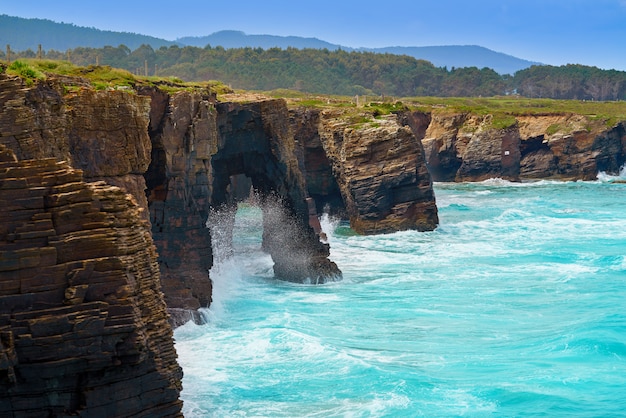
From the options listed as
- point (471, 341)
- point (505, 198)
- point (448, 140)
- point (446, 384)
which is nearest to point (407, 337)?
point (471, 341)

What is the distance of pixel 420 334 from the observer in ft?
100

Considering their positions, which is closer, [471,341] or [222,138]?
[471,341]

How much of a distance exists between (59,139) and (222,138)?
Result: 17122mm

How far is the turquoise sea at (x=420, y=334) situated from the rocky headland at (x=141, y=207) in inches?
101

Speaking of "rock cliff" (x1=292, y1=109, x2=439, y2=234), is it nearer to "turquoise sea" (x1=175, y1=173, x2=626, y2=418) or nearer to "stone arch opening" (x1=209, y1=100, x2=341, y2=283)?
"turquoise sea" (x1=175, y1=173, x2=626, y2=418)

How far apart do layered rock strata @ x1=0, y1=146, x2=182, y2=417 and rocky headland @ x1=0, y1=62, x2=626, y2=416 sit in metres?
0.02

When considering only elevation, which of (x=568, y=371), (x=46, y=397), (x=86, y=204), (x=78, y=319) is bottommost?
(x=568, y=371)

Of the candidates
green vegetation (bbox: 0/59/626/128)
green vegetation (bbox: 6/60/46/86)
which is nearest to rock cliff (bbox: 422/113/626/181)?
green vegetation (bbox: 0/59/626/128)

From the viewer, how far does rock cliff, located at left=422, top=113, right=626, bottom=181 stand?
9275 cm

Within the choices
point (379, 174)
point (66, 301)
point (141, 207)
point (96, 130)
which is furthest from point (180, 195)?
point (379, 174)

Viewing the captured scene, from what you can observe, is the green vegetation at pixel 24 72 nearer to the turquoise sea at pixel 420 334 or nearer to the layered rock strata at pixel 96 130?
the layered rock strata at pixel 96 130

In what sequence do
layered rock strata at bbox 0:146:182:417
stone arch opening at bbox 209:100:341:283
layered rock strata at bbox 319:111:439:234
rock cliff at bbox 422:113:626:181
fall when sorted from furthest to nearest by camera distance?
Answer: rock cliff at bbox 422:113:626:181, layered rock strata at bbox 319:111:439:234, stone arch opening at bbox 209:100:341:283, layered rock strata at bbox 0:146:182:417

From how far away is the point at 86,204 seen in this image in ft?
50.1

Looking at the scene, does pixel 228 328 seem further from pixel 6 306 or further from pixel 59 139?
pixel 6 306
